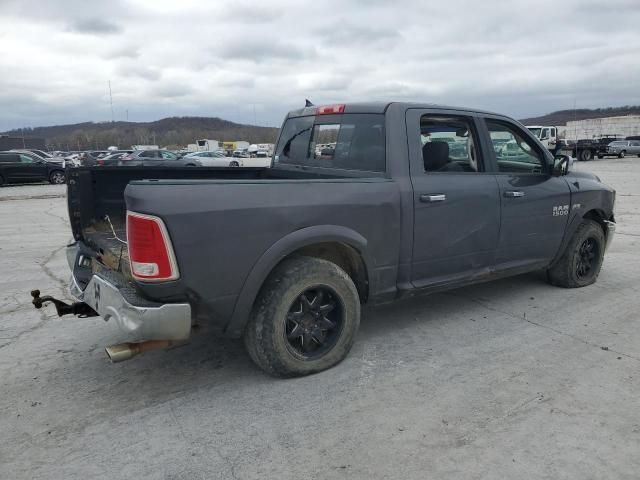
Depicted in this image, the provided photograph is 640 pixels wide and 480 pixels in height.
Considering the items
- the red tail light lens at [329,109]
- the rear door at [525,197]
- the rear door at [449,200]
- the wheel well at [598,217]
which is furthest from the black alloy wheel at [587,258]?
the red tail light lens at [329,109]

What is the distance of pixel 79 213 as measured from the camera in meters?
4.04

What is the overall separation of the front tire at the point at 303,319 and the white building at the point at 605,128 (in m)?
76.6

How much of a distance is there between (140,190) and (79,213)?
1.58m

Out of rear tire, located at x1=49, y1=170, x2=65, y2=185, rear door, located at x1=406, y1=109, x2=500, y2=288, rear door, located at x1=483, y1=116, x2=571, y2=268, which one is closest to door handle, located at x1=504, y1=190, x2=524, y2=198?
rear door, located at x1=483, y1=116, x2=571, y2=268

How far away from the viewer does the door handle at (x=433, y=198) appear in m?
3.83

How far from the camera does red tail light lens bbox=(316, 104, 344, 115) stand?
14.1 feet

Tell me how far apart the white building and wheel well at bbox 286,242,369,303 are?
76284 millimetres

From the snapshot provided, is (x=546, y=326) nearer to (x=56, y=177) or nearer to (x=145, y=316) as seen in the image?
(x=145, y=316)

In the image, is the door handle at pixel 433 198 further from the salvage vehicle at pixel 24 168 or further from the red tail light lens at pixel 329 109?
the salvage vehicle at pixel 24 168

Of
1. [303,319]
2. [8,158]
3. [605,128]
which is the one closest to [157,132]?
[605,128]

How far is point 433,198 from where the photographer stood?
12.7 ft

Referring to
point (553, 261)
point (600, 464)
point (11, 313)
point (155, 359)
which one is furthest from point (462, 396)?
point (11, 313)

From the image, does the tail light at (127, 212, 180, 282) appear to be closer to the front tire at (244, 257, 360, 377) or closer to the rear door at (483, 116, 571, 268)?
the front tire at (244, 257, 360, 377)

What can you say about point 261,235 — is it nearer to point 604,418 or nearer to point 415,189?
point 415,189
